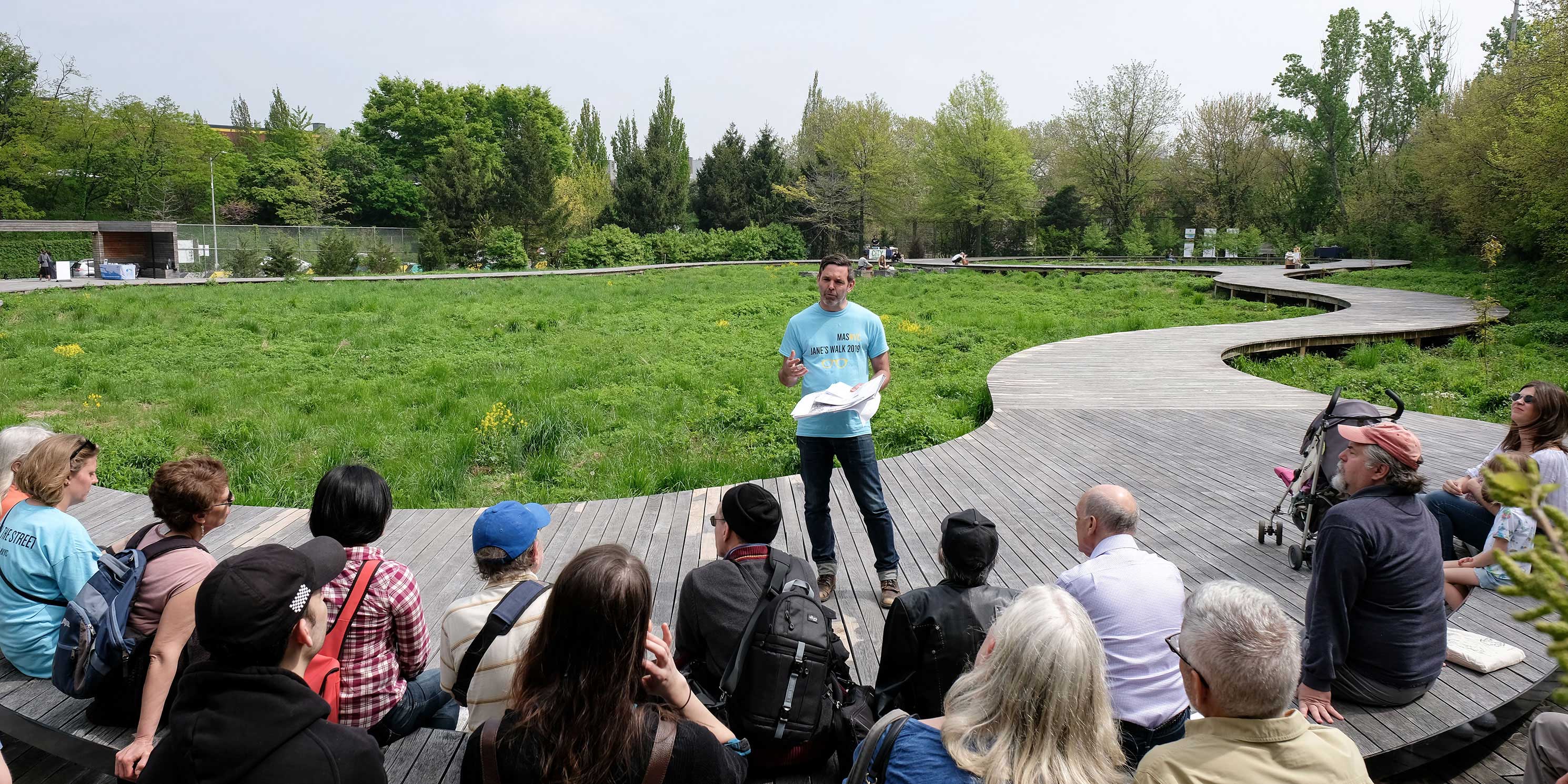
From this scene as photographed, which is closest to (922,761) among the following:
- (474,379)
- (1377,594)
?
(1377,594)

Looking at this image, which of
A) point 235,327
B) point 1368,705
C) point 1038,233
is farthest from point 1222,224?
point 1368,705

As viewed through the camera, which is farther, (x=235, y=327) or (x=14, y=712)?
(x=235, y=327)

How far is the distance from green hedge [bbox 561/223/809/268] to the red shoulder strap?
4010 cm

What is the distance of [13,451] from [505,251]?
37.7 m

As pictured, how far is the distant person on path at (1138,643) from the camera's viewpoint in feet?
9.23

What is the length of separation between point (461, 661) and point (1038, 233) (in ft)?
167

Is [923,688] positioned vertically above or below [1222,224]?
below

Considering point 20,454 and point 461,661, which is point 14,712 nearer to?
point 20,454

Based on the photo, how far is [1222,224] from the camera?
47.4 meters

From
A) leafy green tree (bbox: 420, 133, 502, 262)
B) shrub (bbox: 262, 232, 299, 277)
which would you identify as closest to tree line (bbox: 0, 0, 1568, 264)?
leafy green tree (bbox: 420, 133, 502, 262)

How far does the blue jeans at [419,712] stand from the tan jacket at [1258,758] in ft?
7.72

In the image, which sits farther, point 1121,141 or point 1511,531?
point 1121,141

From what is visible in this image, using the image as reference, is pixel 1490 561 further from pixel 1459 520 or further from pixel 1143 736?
pixel 1143 736

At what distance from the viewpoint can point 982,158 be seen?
48.3 m
